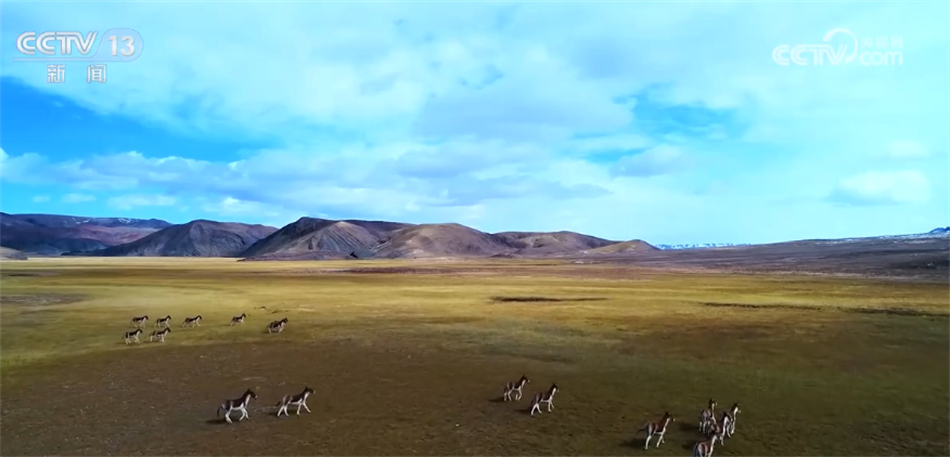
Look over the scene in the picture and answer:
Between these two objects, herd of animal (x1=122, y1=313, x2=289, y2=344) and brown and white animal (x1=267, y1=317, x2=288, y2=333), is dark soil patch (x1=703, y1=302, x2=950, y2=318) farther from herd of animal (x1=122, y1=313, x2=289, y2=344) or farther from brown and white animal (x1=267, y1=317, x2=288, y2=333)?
herd of animal (x1=122, y1=313, x2=289, y2=344)

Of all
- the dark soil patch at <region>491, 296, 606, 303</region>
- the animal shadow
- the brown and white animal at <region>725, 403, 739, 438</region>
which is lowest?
the animal shadow

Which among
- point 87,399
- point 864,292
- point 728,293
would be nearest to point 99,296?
point 87,399

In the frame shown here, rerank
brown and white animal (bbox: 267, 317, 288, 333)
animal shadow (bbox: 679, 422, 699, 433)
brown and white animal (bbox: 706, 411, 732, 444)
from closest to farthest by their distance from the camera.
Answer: brown and white animal (bbox: 706, 411, 732, 444) → animal shadow (bbox: 679, 422, 699, 433) → brown and white animal (bbox: 267, 317, 288, 333)

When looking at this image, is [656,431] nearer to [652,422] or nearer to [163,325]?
[652,422]

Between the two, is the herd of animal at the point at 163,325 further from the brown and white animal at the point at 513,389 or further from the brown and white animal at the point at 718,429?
the brown and white animal at the point at 718,429

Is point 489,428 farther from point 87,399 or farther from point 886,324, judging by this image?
point 886,324

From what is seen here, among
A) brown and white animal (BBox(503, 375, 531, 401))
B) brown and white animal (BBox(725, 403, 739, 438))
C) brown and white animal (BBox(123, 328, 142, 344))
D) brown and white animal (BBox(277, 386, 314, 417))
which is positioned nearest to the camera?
brown and white animal (BBox(725, 403, 739, 438))

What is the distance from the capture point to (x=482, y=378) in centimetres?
1634

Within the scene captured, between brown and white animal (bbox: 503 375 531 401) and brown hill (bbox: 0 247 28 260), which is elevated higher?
brown hill (bbox: 0 247 28 260)

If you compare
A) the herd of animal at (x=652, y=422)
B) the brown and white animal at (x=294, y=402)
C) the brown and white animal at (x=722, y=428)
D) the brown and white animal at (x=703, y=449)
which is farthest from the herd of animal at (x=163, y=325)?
the brown and white animal at (x=703, y=449)

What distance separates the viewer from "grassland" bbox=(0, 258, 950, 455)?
11.6 metres

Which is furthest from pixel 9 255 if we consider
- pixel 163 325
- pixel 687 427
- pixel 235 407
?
pixel 687 427

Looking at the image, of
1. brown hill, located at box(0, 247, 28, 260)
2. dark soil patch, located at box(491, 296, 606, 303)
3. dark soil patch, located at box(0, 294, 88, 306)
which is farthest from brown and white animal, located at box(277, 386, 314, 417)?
brown hill, located at box(0, 247, 28, 260)

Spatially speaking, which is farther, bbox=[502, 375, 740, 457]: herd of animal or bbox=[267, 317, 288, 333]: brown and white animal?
bbox=[267, 317, 288, 333]: brown and white animal
